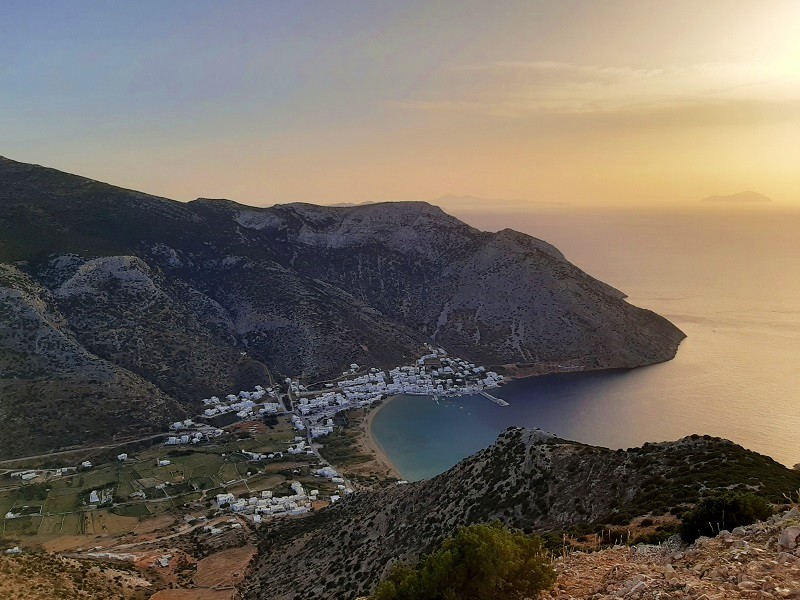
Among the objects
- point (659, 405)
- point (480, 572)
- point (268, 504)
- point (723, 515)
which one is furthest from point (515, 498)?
point (659, 405)

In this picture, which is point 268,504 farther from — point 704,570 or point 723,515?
point 704,570

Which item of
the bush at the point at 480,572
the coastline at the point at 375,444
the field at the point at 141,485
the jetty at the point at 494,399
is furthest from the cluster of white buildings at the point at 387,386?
the bush at the point at 480,572

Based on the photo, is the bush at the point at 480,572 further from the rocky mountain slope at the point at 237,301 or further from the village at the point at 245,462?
the rocky mountain slope at the point at 237,301

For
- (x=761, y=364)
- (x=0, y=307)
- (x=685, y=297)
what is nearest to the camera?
(x=0, y=307)

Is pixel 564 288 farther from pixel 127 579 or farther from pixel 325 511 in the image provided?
pixel 127 579

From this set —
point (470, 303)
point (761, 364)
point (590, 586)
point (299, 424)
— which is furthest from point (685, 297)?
point (590, 586)

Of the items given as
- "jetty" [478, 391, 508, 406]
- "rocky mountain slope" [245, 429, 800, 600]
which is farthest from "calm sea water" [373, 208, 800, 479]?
"rocky mountain slope" [245, 429, 800, 600]
